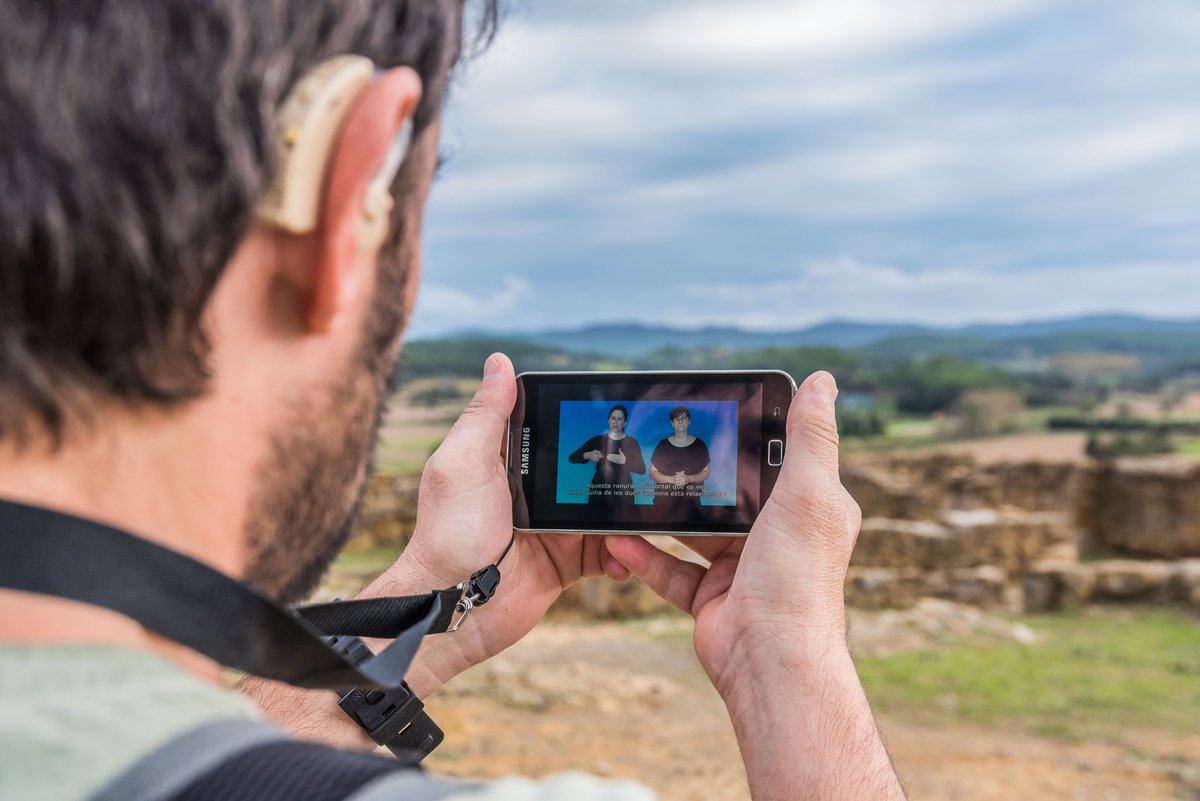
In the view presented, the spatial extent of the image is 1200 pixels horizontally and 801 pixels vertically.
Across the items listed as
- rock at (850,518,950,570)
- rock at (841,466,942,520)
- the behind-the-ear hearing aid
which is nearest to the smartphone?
the behind-the-ear hearing aid

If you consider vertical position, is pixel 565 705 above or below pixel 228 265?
below

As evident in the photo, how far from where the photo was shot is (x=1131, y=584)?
11547 millimetres

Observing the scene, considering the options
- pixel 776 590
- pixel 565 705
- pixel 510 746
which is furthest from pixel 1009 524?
pixel 776 590

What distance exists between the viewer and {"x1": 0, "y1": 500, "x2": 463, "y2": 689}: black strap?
0.60 meters

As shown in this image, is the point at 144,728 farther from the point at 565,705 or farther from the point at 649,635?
the point at 649,635

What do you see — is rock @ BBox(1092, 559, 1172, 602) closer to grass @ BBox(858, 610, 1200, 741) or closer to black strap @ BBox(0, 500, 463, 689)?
Answer: grass @ BBox(858, 610, 1200, 741)

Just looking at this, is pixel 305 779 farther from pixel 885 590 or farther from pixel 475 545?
pixel 885 590

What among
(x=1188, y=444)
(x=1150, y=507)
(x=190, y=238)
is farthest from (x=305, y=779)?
(x=1188, y=444)

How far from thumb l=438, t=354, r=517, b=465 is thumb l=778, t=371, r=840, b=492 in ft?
1.53

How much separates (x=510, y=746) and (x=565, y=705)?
0.92m

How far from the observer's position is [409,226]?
860 millimetres

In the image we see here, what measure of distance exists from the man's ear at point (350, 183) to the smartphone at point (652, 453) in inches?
38.3

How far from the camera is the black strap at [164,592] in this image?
0.60 m

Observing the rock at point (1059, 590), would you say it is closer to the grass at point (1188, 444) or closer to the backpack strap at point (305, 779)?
the backpack strap at point (305, 779)
